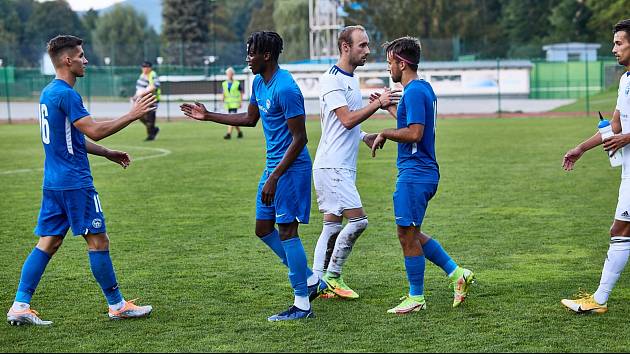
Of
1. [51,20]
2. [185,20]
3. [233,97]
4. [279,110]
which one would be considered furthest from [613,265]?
[51,20]

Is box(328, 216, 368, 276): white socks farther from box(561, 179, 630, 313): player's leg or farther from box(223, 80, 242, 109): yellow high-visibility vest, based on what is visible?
box(223, 80, 242, 109): yellow high-visibility vest

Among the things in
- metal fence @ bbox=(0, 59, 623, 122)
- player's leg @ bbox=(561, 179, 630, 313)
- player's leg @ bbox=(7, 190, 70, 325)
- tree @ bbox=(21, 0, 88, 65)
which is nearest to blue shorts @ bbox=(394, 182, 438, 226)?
player's leg @ bbox=(561, 179, 630, 313)

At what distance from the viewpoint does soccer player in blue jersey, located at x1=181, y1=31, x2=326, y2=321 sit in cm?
694

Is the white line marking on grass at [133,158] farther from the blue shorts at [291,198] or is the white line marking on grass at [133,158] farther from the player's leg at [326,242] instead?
the blue shorts at [291,198]

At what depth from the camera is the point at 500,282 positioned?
825cm

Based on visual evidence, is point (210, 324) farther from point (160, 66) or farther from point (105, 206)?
point (160, 66)

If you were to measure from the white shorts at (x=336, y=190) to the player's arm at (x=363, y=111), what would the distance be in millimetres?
475

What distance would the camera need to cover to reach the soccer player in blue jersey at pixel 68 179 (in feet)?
22.4

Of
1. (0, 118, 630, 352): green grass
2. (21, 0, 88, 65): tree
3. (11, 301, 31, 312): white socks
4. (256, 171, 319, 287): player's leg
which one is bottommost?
(0, 118, 630, 352): green grass

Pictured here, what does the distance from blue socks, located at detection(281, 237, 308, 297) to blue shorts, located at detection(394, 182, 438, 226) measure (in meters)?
0.78

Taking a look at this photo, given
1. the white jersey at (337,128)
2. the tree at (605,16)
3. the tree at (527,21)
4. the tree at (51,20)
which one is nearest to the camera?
the white jersey at (337,128)

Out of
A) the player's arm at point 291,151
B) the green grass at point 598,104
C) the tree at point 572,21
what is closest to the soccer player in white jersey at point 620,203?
the player's arm at point 291,151

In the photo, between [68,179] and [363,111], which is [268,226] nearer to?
[363,111]

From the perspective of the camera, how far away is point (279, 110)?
7.05m
